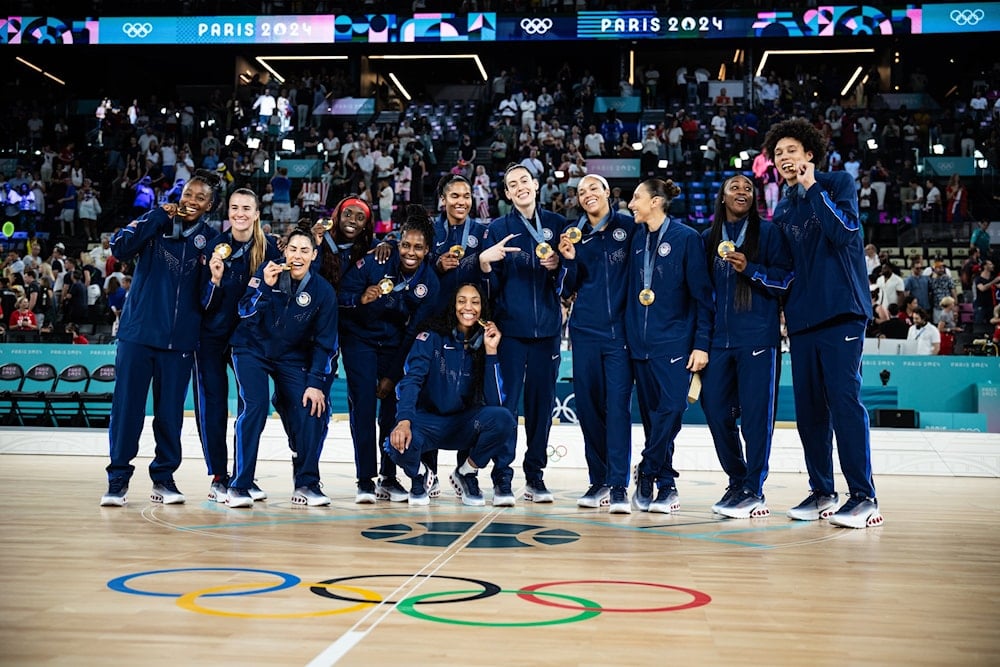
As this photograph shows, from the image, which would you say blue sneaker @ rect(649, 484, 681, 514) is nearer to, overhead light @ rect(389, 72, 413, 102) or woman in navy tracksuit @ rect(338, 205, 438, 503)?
woman in navy tracksuit @ rect(338, 205, 438, 503)

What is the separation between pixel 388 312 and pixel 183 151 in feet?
54.2

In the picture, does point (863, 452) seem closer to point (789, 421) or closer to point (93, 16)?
point (789, 421)

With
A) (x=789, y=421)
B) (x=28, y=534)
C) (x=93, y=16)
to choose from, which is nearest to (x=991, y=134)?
(x=789, y=421)

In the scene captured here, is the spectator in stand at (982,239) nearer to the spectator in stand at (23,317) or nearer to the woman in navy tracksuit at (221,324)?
the woman in navy tracksuit at (221,324)

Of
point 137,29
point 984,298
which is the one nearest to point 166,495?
point 984,298

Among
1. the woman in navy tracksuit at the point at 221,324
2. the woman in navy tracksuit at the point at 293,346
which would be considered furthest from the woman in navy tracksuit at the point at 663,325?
the woman in navy tracksuit at the point at 221,324

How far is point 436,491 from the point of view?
6.89m

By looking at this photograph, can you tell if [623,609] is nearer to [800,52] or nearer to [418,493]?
[418,493]

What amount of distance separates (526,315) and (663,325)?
0.86 metres

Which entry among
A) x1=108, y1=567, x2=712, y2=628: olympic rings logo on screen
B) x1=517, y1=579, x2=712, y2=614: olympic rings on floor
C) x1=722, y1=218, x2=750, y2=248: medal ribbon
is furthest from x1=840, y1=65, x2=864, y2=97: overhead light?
x1=108, y1=567, x2=712, y2=628: olympic rings logo on screen

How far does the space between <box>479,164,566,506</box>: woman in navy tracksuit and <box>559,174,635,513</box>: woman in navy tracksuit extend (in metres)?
0.16

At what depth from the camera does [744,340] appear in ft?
19.5

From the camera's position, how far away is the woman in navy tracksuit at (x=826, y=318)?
5.58 m

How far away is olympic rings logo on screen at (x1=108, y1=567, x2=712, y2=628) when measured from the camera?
3090 mm
